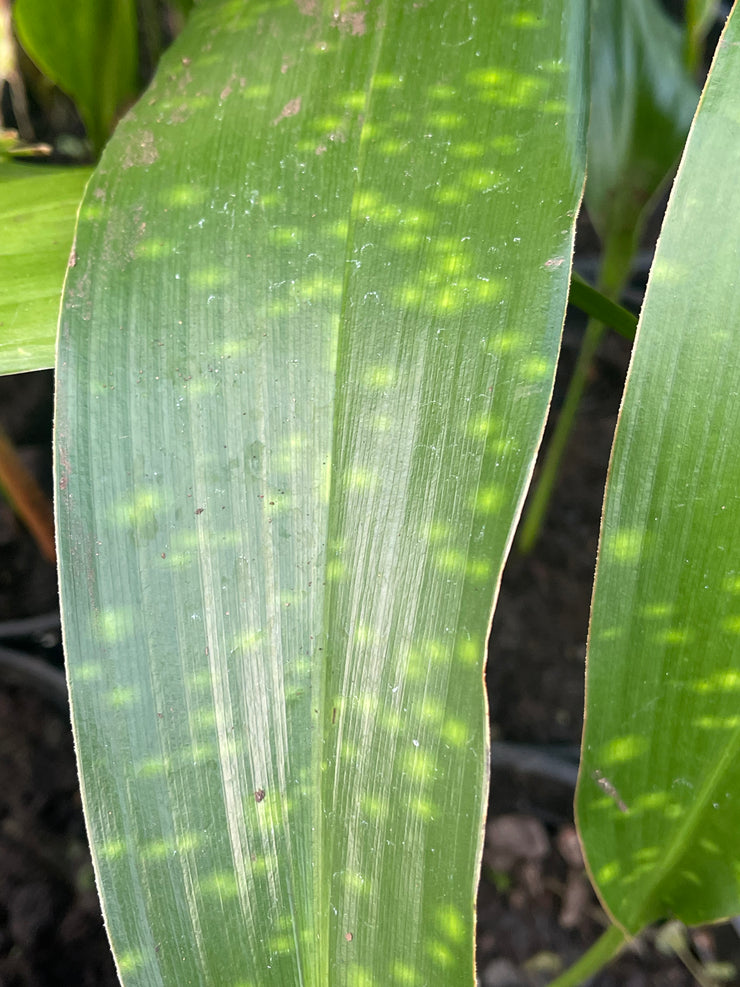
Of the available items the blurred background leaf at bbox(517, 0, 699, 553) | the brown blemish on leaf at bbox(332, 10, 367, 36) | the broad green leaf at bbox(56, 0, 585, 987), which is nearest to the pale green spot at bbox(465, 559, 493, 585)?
the broad green leaf at bbox(56, 0, 585, 987)

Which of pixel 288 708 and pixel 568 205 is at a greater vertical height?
pixel 568 205

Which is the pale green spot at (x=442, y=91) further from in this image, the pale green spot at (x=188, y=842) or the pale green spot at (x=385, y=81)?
the pale green spot at (x=188, y=842)

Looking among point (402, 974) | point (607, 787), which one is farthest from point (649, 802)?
point (402, 974)

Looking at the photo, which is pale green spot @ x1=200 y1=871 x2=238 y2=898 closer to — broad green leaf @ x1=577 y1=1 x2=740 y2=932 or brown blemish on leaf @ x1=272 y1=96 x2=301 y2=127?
broad green leaf @ x1=577 y1=1 x2=740 y2=932

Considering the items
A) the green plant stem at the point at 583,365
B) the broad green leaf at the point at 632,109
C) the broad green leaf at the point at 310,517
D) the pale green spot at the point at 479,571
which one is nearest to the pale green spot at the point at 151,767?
the broad green leaf at the point at 310,517

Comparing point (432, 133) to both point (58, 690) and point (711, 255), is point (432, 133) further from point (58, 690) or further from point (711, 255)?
point (58, 690)

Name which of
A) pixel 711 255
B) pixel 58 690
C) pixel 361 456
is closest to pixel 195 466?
pixel 361 456
